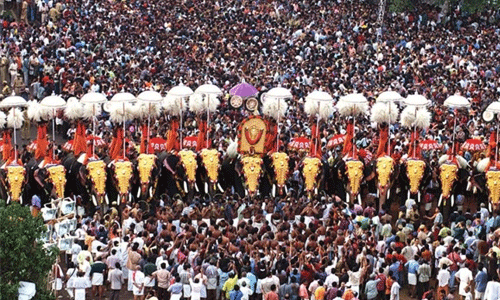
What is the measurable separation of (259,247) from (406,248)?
9.49ft

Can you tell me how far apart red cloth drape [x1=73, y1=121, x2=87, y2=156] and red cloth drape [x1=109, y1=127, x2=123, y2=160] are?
0.65 metres

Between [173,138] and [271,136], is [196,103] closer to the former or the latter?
[173,138]

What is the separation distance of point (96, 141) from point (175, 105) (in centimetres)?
200

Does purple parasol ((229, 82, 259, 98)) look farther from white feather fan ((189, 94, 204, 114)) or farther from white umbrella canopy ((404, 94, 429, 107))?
white umbrella canopy ((404, 94, 429, 107))

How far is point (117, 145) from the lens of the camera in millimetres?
33719

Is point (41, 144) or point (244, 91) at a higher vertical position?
point (244, 91)

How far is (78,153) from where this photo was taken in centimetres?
3381

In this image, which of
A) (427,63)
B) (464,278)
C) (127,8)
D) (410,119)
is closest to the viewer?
(464,278)

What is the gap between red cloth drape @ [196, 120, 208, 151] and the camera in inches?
1346

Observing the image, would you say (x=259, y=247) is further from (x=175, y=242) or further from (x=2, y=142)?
(x=2, y=142)

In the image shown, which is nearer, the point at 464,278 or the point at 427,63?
the point at 464,278

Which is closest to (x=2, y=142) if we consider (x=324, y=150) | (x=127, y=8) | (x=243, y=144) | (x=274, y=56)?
(x=243, y=144)

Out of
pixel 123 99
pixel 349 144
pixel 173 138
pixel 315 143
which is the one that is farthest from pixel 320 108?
pixel 123 99

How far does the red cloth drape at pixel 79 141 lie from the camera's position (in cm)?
3384
